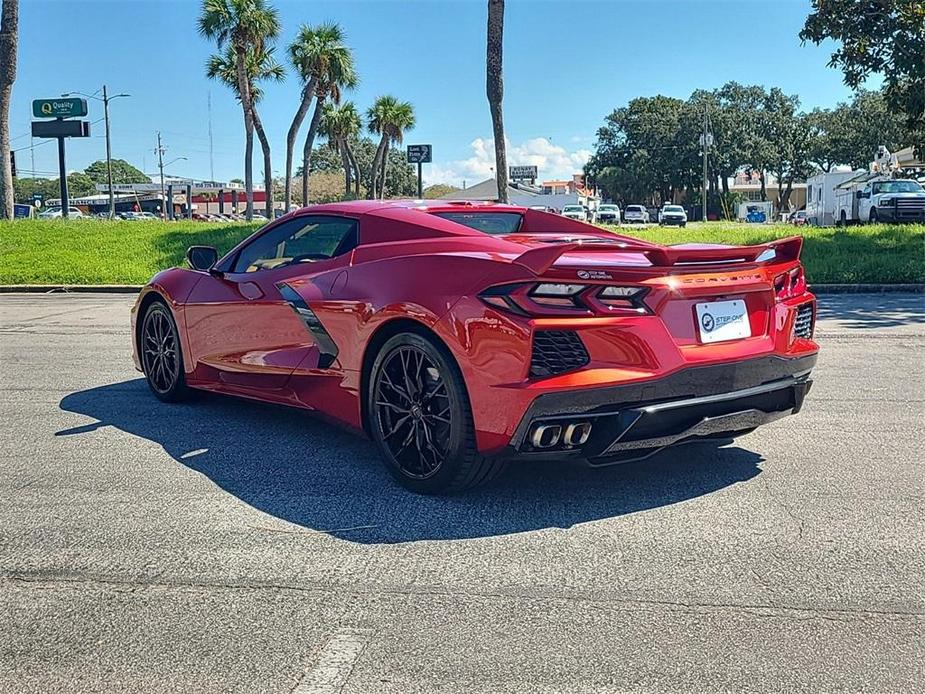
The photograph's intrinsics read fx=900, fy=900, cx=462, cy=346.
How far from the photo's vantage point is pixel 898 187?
28.8m

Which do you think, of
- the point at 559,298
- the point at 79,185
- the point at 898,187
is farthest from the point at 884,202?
the point at 79,185

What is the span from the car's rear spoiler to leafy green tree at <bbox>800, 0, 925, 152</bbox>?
1511 centimetres

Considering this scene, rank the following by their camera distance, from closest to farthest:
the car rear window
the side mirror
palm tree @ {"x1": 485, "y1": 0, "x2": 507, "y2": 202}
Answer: the car rear window → the side mirror → palm tree @ {"x1": 485, "y1": 0, "x2": 507, "y2": 202}

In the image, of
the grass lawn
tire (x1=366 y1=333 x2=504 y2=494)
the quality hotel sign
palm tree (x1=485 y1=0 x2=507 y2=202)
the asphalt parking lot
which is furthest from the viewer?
the quality hotel sign

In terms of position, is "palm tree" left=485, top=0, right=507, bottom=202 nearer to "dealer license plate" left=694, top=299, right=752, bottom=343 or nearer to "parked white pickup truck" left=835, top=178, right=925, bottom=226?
"parked white pickup truck" left=835, top=178, right=925, bottom=226

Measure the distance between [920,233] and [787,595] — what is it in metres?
18.2

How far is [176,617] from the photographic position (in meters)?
3.10

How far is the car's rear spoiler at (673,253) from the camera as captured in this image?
12.4 ft

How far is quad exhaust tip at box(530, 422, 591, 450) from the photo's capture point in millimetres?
3795

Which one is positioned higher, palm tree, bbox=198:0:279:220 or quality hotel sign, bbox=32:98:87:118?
palm tree, bbox=198:0:279:220

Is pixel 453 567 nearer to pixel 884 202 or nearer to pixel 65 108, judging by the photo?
pixel 884 202

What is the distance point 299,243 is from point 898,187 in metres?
28.1

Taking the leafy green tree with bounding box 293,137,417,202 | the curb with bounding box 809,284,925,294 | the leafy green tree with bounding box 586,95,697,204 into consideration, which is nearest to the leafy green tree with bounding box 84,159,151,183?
the leafy green tree with bounding box 293,137,417,202

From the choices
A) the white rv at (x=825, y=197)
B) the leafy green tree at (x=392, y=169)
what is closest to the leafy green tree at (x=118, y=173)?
the leafy green tree at (x=392, y=169)
